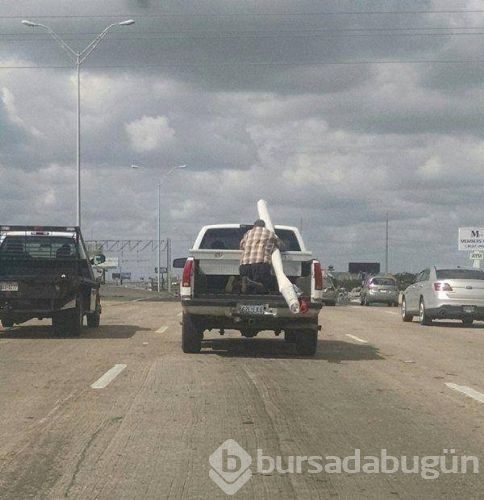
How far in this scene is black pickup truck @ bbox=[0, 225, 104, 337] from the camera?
16.1m

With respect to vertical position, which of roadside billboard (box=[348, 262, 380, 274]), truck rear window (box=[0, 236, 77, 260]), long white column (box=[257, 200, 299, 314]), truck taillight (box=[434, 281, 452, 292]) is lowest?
roadside billboard (box=[348, 262, 380, 274])

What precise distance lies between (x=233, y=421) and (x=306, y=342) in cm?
588

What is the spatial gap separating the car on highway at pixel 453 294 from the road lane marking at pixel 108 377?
41.0ft

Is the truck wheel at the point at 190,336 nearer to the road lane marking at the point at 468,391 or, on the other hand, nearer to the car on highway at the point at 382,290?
the road lane marking at the point at 468,391

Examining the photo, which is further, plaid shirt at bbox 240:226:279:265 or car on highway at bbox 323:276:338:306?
car on highway at bbox 323:276:338:306

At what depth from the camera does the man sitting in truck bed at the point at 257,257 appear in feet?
42.7

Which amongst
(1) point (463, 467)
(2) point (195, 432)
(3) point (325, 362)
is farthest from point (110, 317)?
(1) point (463, 467)

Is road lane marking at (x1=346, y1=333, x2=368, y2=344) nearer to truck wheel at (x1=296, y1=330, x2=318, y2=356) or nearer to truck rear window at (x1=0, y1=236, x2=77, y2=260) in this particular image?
truck wheel at (x1=296, y1=330, x2=318, y2=356)

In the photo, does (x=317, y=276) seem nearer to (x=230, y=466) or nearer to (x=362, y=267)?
(x=230, y=466)

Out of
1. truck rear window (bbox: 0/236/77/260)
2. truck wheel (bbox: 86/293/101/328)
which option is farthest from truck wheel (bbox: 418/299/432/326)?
truck rear window (bbox: 0/236/77/260)

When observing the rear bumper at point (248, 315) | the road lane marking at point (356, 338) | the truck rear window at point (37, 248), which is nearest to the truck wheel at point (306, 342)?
the rear bumper at point (248, 315)

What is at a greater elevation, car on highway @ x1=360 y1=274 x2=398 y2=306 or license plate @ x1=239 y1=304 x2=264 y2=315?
license plate @ x1=239 y1=304 x2=264 y2=315

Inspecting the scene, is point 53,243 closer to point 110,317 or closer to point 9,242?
point 9,242

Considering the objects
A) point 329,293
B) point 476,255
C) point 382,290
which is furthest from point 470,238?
point 329,293
